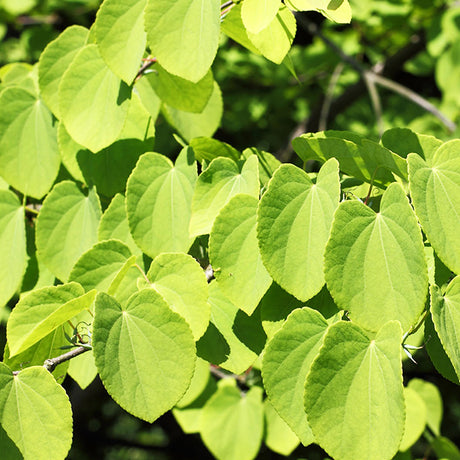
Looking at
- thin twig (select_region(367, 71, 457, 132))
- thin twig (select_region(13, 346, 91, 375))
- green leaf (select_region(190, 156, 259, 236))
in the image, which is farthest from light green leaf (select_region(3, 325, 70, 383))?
thin twig (select_region(367, 71, 457, 132))

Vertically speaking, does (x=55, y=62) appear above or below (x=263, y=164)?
above

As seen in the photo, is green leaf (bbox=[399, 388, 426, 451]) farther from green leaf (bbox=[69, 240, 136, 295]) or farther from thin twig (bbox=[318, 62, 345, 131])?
thin twig (bbox=[318, 62, 345, 131])

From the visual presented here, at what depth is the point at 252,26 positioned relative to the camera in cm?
85

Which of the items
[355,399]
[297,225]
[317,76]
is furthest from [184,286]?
[317,76]

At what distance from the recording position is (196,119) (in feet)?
4.54

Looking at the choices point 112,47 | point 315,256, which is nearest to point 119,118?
point 112,47

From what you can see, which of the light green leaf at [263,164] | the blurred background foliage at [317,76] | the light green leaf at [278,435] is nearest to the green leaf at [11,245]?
the light green leaf at [263,164]

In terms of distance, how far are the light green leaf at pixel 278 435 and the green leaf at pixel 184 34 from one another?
104 centimetres

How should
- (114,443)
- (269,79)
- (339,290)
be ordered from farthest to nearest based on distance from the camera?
(114,443)
(269,79)
(339,290)

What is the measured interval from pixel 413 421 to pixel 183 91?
1.06 m

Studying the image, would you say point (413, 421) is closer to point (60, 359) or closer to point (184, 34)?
point (60, 359)

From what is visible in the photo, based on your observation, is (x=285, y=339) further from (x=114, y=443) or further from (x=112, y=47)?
(x=114, y=443)

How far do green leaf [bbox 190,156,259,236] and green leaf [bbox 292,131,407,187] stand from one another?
3.9 inches

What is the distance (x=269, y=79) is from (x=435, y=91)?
4.59ft
